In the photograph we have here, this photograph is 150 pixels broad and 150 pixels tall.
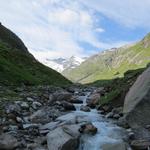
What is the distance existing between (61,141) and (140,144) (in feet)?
14.6

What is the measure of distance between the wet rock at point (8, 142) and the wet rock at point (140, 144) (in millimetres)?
6551

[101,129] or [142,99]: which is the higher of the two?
[142,99]

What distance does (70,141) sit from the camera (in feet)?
69.6

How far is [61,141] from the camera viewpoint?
21094 millimetres

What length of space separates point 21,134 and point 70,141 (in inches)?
135

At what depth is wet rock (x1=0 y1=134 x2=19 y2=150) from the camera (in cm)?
2036

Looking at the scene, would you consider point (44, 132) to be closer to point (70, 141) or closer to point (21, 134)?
point (21, 134)

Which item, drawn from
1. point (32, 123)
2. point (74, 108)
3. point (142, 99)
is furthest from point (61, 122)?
point (74, 108)

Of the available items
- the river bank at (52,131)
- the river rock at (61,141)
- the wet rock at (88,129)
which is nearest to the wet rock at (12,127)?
the river bank at (52,131)

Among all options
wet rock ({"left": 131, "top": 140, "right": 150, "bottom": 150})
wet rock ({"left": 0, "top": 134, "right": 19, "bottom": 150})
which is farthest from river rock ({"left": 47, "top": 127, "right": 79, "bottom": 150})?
wet rock ({"left": 131, "top": 140, "right": 150, "bottom": 150})

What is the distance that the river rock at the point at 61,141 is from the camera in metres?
A: 20.8

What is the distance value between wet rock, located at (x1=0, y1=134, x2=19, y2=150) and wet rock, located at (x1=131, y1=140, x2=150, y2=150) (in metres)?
A: 6.55

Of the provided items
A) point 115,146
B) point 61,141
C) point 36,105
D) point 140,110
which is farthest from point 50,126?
point 36,105

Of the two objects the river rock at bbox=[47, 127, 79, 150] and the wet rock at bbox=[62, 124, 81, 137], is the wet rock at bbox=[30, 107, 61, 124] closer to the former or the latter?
the wet rock at bbox=[62, 124, 81, 137]
